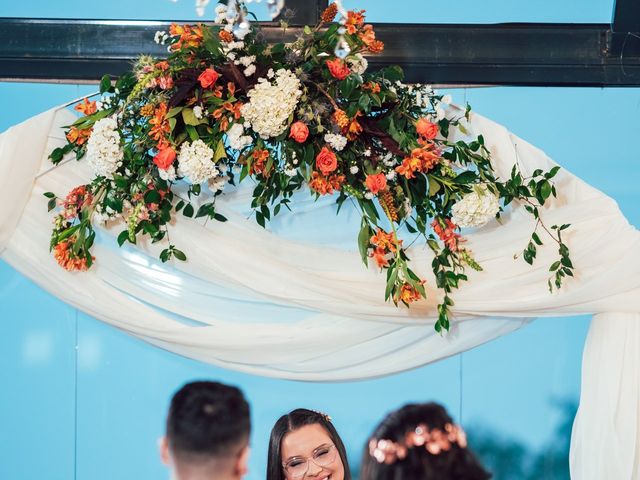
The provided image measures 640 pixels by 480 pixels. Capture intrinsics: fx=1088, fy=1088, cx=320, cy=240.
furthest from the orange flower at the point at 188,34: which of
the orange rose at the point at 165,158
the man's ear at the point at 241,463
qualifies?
the man's ear at the point at 241,463

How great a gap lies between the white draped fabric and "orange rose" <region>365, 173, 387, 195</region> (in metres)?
0.36

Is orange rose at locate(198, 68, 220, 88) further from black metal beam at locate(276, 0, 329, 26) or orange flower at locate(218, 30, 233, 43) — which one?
black metal beam at locate(276, 0, 329, 26)

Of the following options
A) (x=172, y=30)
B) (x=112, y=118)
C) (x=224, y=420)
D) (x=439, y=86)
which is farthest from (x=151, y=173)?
(x=224, y=420)

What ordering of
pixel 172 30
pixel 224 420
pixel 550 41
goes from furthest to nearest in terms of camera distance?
1. pixel 550 41
2. pixel 172 30
3. pixel 224 420

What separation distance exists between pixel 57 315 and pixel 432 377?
4.42ft

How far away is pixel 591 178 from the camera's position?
12.7 feet

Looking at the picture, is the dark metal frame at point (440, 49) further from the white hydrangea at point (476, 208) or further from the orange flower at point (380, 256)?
the orange flower at point (380, 256)

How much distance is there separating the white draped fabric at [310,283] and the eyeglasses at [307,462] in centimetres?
25

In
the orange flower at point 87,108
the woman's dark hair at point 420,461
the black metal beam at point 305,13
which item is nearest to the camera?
the woman's dark hair at point 420,461

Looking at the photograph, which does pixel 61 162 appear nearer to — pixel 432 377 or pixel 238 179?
pixel 238 179

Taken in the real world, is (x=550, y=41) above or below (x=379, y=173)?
above

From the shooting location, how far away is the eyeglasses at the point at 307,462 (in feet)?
11.9

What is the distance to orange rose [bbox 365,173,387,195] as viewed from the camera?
335 centimetres

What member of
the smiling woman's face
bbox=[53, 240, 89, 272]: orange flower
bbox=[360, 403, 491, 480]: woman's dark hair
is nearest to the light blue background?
the smiling woman's face
